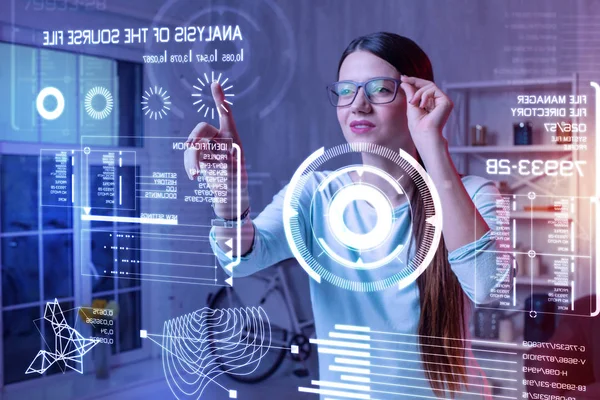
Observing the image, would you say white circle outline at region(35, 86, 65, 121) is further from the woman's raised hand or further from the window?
the woman's raised hand

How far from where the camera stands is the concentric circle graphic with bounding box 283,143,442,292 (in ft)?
6.98

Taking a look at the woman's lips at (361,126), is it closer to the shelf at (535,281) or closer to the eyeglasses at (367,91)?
the eyeglasses at (367,91)

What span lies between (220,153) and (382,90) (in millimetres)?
597

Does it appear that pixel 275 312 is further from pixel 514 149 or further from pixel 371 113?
pixel 514 149

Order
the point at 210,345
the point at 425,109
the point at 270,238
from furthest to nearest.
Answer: the point at 210,345, the point at 270,238, the point at 425,109

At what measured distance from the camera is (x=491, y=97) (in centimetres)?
202

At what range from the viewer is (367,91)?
218 cm

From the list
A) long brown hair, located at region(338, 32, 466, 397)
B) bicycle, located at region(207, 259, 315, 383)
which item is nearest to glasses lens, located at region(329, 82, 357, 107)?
long brown hair, located at region(338, 32, 466, 397)

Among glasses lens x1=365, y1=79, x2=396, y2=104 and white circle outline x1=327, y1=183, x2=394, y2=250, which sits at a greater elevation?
glasses lens x1=365, y1=79, x2=396, y2=104

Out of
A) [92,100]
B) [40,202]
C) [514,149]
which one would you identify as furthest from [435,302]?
[40,202]

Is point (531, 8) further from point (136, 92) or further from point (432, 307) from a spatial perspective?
point (136, 92)

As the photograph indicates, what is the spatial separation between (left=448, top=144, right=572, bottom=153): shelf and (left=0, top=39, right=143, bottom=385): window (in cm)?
114

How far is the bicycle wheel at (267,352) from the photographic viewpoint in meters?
2.36

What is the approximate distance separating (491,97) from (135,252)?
1.31 metres
